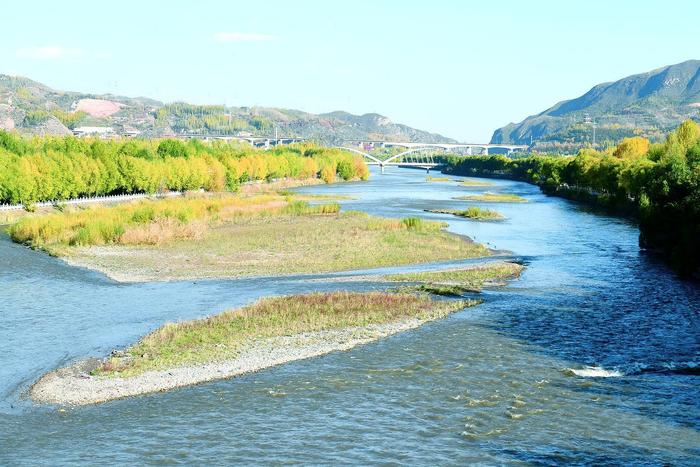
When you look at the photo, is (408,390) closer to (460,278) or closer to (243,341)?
(243,341)

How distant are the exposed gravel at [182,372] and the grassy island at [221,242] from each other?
1945cm

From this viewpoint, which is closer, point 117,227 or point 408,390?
point 408,390

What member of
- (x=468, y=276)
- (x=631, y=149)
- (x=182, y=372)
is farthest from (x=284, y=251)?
(x=631, y=149)

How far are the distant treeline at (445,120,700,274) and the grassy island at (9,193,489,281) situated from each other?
1451 cm

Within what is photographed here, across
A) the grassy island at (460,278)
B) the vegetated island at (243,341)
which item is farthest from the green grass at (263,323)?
the grassy island at (460,278)

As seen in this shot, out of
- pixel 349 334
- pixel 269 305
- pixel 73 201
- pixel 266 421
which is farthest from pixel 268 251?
pixel 73 201

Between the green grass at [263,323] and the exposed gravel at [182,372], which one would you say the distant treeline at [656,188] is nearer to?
the green grass at [263,323]

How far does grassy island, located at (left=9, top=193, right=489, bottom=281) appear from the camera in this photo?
56.4 metres

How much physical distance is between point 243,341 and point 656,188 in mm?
44488

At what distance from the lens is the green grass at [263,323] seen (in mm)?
30703

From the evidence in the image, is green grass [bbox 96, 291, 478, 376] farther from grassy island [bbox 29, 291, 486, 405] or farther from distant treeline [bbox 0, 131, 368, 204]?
distant treeline [bbox 0, 131, 368, 204]

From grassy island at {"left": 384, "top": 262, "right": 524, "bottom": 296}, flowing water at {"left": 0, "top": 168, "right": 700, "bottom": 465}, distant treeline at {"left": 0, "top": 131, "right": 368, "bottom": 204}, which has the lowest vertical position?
flowing water at {"left": 0, "top": 168, "right": 700, "bottom": 465}

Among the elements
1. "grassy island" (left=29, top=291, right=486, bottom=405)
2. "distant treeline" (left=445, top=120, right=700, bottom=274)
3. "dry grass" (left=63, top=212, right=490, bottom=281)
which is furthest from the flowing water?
"distant treeline" (left=445, top=120, right=700, bottom=274)

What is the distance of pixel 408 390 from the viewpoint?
27922 mm
